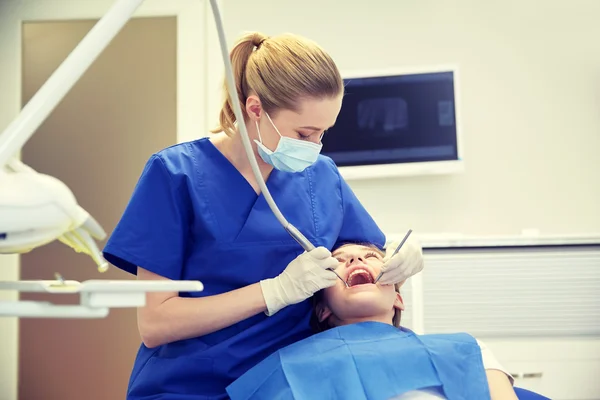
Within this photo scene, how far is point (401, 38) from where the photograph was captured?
3.08m

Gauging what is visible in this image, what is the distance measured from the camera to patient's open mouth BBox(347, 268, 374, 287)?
1482mm

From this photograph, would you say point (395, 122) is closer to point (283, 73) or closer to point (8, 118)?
point (283, 73)

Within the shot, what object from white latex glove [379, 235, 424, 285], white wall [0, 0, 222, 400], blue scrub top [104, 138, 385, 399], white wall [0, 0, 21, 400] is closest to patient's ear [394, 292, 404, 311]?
white latex glove [379, 235, 424, 285]

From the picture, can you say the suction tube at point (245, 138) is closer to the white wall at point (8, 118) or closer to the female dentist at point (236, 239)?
the female dentist at point (236, 239)

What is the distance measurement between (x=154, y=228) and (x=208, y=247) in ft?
0.39

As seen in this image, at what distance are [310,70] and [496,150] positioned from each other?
74.1 inches

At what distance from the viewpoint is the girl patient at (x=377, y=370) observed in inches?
47.1

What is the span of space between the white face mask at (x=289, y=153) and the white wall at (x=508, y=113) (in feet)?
5.44

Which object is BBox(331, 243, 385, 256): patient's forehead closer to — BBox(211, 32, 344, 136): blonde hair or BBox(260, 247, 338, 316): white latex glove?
BBox(260, 247, 338, 316): white latex glove

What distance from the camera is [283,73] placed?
133 cm

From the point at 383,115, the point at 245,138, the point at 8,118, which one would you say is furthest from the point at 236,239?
the point at 8,118

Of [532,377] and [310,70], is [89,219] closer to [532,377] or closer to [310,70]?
[310,70]

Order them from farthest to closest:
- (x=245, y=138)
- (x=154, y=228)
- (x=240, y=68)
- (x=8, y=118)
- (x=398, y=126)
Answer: (x=8, y=118) → (x=398, y=126) → (x=240, y=68) → (x=154, y=228) → (x=245, y=138)

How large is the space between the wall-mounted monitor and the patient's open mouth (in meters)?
1.43
